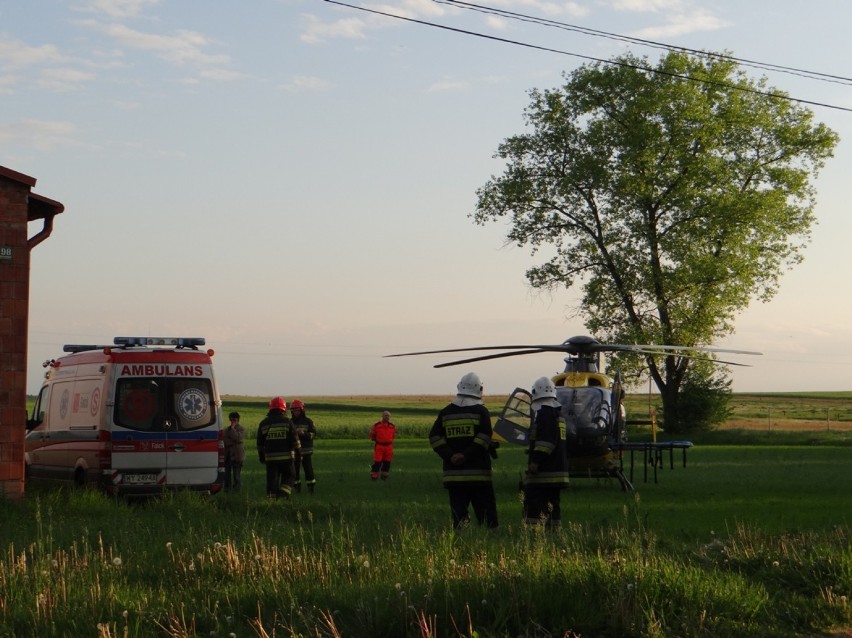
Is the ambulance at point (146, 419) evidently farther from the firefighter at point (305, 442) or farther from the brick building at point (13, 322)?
the firefighter at point (305, 442)

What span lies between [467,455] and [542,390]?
53.9 inches

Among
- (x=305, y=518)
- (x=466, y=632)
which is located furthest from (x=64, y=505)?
(x=466, y=632)

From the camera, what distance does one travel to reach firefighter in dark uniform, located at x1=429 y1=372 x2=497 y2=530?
1362 centimetres

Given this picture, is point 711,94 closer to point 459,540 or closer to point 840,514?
point 840,514

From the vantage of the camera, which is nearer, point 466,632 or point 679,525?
point 466,632

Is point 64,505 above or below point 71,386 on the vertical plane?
below

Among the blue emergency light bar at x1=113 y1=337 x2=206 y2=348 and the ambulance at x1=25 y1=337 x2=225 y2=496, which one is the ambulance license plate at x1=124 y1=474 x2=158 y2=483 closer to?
the ambulance at x1=25 y1=337 x2=225 y2=496

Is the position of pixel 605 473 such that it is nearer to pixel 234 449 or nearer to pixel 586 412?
pixel 586 412

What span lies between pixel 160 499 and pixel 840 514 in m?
9.96

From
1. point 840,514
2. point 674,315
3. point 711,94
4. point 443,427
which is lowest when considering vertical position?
point 840,514

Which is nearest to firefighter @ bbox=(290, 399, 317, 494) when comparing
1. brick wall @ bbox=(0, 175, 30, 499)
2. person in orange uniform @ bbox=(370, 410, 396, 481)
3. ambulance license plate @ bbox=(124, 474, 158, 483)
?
person in orange uniform @ bbox=(370, 410, 396, 481)

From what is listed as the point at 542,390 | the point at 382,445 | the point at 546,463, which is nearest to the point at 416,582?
the point at 546,463

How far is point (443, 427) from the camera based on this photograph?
13.8 metres

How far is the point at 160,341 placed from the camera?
19156mm
